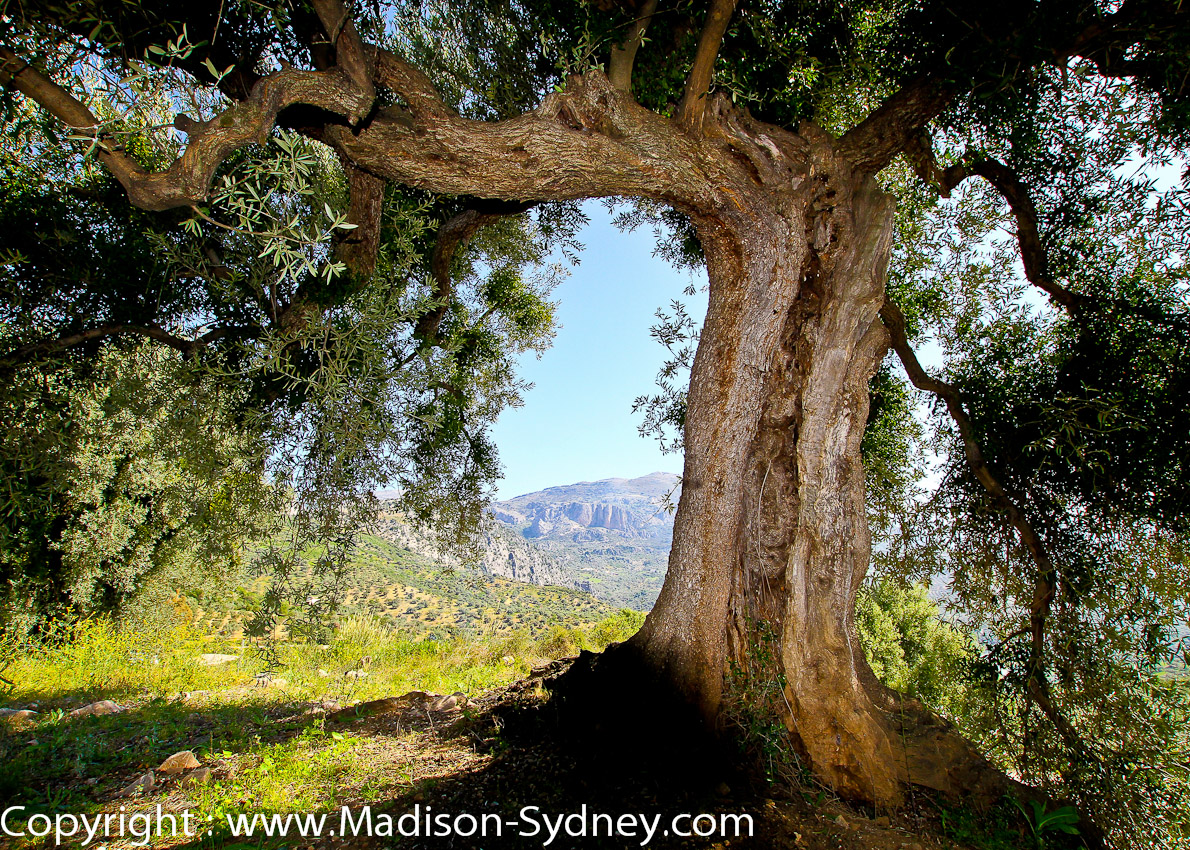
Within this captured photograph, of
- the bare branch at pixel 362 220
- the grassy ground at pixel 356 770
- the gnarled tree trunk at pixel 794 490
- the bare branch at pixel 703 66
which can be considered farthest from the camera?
the bare branch at pixel 362 220

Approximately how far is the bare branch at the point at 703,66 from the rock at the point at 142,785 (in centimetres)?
623

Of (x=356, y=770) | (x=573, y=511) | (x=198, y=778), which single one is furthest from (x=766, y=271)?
(x=573, y=511)

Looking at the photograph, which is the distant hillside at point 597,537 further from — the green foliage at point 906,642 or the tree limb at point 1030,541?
the tree limb at point 1030,541

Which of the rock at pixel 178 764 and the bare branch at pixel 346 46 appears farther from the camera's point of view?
the rock at pixel 178 764

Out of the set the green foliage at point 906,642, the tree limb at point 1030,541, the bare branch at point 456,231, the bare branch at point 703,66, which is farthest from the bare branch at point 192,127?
the green foliage at point 906,642

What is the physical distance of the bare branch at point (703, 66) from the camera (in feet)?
12.3

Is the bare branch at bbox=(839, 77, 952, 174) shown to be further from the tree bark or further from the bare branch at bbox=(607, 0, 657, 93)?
the bare branch at bbox=(607, 0, 657, 93)

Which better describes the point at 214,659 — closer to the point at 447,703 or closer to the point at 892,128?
the point at 447,703

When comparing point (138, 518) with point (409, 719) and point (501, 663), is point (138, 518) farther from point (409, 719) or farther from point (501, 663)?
point (409, 719)

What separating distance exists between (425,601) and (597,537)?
13173cm

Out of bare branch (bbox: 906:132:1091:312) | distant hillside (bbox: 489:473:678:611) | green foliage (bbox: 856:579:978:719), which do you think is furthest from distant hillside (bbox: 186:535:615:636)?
distant hillside (bbox: 489:473:678:611)

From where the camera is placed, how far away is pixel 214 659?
8.41 m

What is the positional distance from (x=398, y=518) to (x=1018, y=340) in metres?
8.10

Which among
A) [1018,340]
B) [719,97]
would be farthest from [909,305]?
[719,97]
